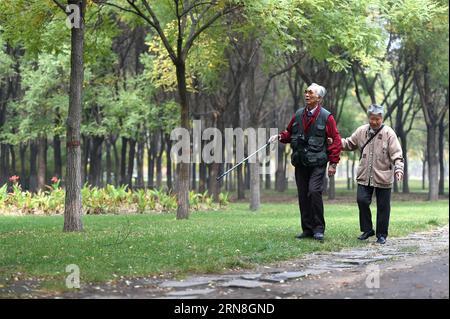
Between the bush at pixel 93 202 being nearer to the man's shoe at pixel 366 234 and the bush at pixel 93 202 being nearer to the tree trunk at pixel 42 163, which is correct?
the tree trunk at pixel 42 163

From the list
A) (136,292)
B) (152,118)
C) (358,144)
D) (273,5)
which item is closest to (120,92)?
(152,118)

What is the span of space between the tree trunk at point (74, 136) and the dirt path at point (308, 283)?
217 inches

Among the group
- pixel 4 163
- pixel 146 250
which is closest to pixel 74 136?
pixel 146 250

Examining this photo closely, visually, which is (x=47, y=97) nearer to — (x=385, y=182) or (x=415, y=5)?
(x=415, y=5)

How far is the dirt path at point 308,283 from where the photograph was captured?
22.2 ft

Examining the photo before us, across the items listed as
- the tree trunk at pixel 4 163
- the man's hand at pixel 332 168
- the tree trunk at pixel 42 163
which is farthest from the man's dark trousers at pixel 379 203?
the tree trunk at pixel 4 163

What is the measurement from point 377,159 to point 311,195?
117 centimetres

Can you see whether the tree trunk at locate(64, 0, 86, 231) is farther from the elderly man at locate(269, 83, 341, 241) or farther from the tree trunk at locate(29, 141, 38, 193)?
the tree trunk at locate(29, 141, 38, 193)

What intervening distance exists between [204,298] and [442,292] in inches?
84.2

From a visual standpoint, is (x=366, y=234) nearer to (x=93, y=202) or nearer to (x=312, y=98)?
(x=312, y=98)

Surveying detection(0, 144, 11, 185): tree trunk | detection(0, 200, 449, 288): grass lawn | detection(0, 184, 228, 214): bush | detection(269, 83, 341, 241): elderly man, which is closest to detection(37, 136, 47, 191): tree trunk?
detection(0, 144, 11, 185): tree trunk

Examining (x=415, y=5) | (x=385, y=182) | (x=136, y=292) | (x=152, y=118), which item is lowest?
(x=136, y=292)

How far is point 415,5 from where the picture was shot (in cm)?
2084
